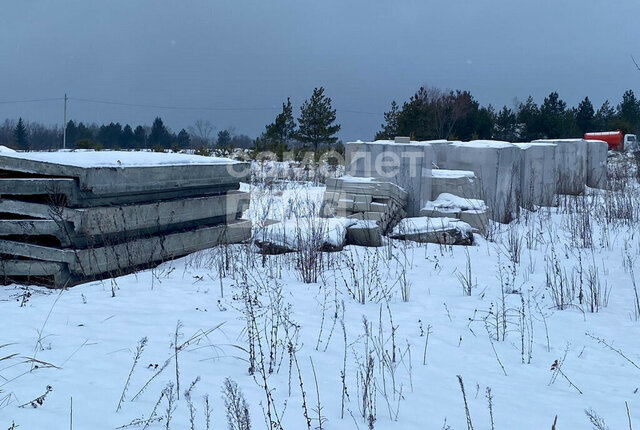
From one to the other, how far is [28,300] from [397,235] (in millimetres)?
5179

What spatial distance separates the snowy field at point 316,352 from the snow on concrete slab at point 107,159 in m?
1.18

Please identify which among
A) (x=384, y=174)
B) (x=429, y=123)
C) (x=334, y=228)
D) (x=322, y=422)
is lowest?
(x=322, y=422)

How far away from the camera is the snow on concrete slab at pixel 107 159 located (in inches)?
228

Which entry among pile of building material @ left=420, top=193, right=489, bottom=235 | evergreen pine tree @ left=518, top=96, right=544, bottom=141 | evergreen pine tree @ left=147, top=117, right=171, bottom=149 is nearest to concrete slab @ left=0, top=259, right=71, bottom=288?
pile of building material @ left=420, top=193, right=489, bottom=235

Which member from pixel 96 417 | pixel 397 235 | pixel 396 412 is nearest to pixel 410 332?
pixel 396 412

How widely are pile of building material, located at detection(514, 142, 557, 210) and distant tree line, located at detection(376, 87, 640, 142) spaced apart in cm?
2407

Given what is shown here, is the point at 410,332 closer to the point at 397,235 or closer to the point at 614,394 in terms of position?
the point at 614,394

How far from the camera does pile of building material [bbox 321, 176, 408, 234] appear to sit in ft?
29.3

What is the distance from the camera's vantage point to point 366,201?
9039 mm

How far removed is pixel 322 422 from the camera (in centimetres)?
287

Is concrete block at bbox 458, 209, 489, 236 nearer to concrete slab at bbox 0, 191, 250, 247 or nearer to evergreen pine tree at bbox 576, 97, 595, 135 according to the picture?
concrete slab at bbox 0, 191, 250, 247

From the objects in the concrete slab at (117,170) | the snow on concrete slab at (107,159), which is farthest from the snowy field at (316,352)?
the snow on concrete slab at (107,159)

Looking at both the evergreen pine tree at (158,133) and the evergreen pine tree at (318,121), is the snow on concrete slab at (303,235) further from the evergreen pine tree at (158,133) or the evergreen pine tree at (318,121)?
the evergreen pine tree at (158,133)

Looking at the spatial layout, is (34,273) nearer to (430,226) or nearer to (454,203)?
(430,226)
